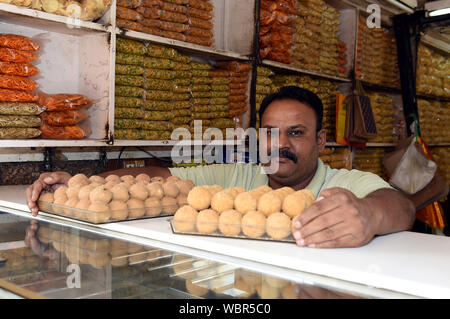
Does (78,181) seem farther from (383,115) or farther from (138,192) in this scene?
(383,115)

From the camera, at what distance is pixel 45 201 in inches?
50.4

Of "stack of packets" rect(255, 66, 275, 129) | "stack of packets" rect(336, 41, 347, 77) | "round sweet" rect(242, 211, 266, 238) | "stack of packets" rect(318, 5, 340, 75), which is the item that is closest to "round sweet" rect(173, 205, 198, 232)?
"round sweet" rect(242, 211, 266, 238)

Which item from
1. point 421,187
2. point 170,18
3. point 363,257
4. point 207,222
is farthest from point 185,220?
point 421,187

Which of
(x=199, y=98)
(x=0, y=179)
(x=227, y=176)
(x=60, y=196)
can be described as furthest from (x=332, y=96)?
(x=60, y=196)

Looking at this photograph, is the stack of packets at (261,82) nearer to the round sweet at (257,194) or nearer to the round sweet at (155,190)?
the round sweet at (155,190)

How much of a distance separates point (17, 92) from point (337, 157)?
2.51 meters

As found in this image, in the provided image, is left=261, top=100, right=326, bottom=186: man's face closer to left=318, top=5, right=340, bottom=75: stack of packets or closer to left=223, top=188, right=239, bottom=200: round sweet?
left=223, top=188, right=239, bottom=200: round sweet

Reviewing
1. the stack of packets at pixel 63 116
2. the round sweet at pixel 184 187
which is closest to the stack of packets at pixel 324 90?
the stack of packets at pixel 63 116

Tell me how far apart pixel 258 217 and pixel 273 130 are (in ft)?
3.51

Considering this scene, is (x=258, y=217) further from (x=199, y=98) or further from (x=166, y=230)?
(x=199, y=98)

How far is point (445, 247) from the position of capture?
3.30 ft

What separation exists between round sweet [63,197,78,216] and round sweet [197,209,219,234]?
0.40 metres

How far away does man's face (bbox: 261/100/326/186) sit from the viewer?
6.36 feet
